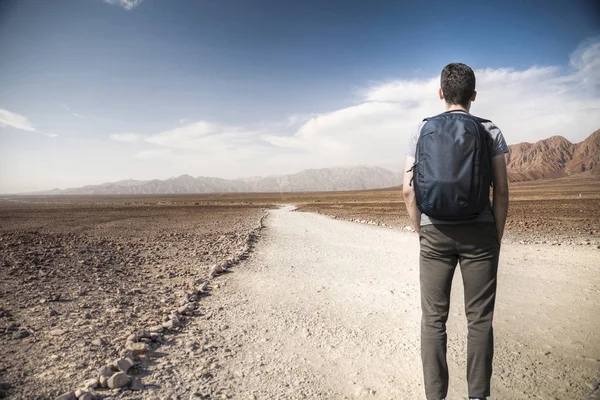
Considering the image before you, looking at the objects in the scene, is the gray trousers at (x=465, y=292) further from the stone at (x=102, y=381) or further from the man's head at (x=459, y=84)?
the stone at (x=102, y=381)

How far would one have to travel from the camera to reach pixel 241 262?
881 centimetres

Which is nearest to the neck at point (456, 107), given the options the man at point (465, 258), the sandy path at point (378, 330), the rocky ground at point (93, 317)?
the man at point (465, 258)

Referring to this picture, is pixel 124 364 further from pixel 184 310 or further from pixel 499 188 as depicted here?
pixel 499 188

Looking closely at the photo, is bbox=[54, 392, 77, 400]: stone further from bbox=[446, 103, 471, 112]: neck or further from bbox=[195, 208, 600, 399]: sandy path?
bbox=[446, 103, 471, 112]: neck

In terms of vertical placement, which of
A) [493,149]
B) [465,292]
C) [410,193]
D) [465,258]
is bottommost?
[465,292]

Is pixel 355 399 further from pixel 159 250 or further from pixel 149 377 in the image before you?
pixel 159 250

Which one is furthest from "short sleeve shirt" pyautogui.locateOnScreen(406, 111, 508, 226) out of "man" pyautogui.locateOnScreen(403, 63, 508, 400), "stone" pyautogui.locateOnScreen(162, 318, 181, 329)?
"stone" pyautogui.locateOnScreen(162, 318, 181, 329)

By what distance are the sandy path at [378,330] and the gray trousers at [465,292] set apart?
2.64ft

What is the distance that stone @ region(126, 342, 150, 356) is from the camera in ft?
11.8

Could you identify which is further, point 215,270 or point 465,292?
point 215,270

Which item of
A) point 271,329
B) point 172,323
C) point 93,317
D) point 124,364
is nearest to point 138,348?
point 124,364

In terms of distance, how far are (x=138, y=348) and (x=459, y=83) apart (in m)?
4.37

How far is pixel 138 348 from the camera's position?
141 inches

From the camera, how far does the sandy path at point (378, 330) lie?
3148 mm
